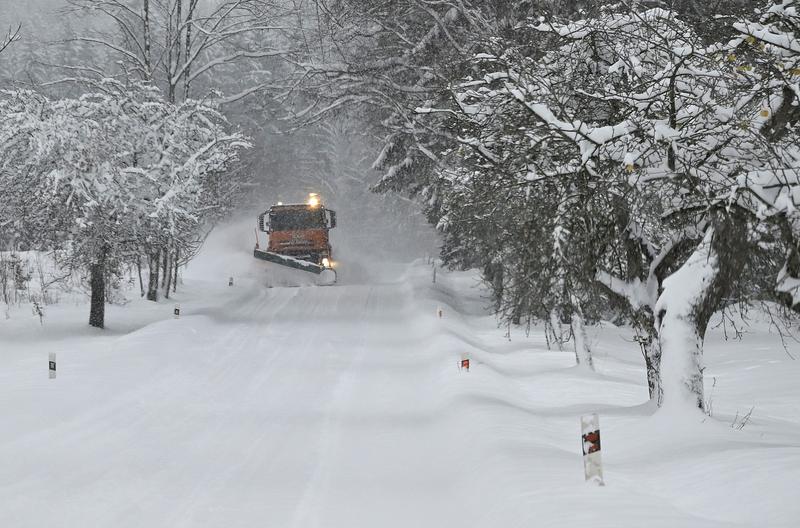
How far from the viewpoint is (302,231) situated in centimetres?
3550

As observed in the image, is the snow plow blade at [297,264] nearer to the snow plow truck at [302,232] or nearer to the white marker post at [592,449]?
the snow plow truck at [302,232]

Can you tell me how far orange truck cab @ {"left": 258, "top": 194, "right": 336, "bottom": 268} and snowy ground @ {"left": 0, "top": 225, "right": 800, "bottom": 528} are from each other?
14.6m

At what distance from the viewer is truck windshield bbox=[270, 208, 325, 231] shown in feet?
117

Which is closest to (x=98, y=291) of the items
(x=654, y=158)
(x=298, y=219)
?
(x=654, y=158)

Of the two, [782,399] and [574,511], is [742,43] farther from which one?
[782,399]

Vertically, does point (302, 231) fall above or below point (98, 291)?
above

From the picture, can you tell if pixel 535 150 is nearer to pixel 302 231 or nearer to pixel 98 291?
pixel 98 291

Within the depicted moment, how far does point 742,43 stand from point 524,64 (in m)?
2.80

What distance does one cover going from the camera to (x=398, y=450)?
9422 mm

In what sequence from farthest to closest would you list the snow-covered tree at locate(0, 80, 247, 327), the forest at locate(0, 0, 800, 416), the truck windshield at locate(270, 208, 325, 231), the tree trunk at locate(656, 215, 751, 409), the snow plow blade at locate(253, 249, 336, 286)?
the truck windshield at locate(270, 208, 325, 231)
the snow plow blade at locate(253, 249, 336, 286)
the snow-covered tree at locate(0, 80, 247, 327)
the tree trunk at locate(656, 215, 751, 409)
the forest at locate(0, 0, 800, 416)

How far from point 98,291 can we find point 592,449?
625 inches

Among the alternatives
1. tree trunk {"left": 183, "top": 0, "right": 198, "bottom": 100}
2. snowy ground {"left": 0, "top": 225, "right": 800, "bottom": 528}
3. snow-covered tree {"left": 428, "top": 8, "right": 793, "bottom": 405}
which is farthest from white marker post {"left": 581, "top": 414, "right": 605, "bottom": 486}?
tree trunk {"left": 183, "top": 0, "right": 198, "bottom": 100}

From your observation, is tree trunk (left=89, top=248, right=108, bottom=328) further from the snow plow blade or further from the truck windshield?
the truck windshield

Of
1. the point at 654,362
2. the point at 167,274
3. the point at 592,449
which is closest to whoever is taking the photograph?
the point at 592,449
